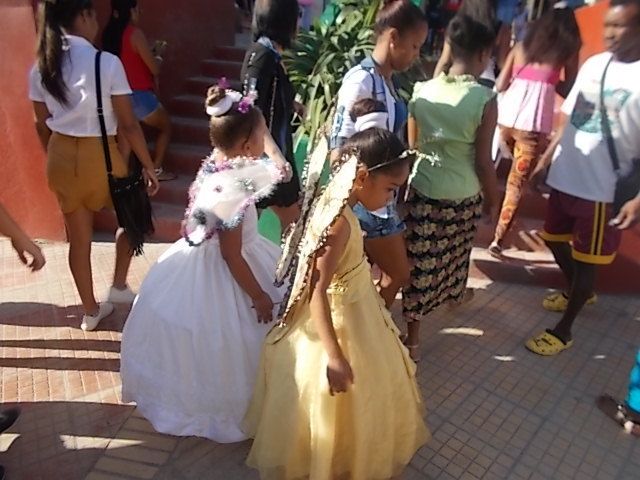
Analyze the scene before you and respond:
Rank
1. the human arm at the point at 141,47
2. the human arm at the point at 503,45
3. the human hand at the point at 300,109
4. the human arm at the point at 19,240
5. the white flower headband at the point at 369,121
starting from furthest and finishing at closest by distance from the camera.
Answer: the human arm at the point at 503,45, the human arm at the point at 141,47, the human hand at the point at 300,109, the white flower headband at the point at 369,121, the human arm at the point at 19,240

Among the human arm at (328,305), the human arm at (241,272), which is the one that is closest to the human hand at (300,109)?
the human arm at (241,272)

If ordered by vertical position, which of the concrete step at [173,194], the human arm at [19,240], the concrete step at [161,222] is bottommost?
the concrete step at [161,222]

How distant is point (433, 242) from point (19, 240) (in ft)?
6.39

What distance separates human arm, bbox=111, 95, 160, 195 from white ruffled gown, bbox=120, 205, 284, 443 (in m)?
0.89

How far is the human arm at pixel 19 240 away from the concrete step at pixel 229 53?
440 cm

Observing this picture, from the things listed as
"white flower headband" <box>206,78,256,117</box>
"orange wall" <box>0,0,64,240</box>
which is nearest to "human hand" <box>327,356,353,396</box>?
"white flower headband" <box>206,78,256,117</box>

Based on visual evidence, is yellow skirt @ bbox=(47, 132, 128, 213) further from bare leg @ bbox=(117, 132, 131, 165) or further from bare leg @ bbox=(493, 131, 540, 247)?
bare leg @ bbox=(493, 131, 540, 247)

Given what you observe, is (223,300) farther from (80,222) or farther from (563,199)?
(563,199)

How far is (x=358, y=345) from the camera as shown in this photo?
6.81 feet

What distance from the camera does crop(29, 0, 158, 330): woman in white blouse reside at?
2.87m

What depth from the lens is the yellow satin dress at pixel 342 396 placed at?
6.66ft

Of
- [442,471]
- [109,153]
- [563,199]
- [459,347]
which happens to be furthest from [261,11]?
[442,471]

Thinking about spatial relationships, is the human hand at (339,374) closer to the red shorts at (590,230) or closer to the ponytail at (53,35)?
the red shorts at (590,230)

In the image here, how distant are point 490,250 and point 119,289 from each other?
2.70m
